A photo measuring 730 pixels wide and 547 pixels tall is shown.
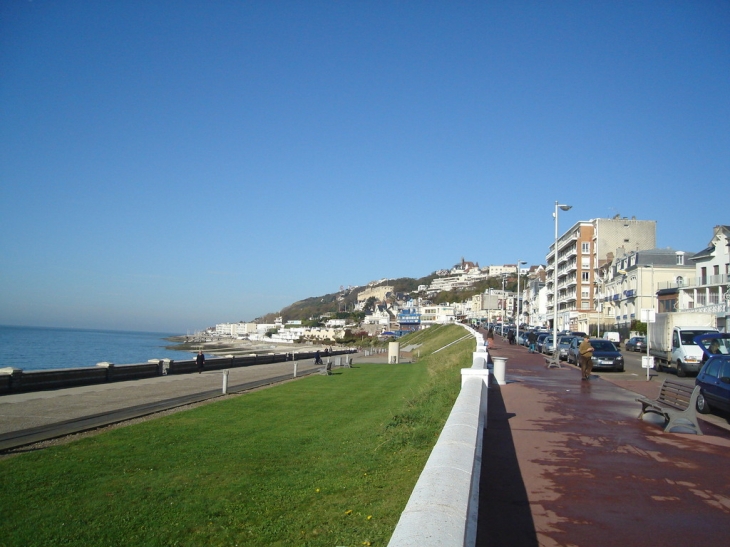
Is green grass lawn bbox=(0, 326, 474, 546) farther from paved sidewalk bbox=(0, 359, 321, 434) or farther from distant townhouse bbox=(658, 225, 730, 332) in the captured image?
distant townhouse bbox=(658, 225, 730, 332)

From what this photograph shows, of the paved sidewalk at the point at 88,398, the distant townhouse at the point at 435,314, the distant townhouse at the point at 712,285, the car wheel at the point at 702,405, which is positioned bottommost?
the paved sidewalk at the point at 88,398

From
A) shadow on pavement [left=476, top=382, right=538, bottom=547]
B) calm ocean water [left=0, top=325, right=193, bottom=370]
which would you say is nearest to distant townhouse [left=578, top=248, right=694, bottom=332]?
calm ocean water [left=0, top=325, right=193, bottom=370]

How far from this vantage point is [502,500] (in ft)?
21.6

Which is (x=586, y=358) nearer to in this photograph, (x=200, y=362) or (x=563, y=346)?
(x=563, y=346)

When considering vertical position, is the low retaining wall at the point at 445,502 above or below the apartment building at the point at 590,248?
below

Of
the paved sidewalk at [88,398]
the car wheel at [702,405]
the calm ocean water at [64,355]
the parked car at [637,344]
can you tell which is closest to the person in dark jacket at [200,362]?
the paved sidewalk at [88,398]

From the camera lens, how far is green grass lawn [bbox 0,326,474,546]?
690 cm

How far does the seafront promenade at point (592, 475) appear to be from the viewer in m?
5.70

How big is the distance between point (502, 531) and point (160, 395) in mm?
17439

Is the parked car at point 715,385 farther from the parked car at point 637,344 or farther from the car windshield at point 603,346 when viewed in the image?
the parked car at point 637,344

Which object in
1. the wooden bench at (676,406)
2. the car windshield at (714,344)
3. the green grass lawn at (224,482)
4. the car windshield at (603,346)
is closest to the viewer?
the green grass lawn at (224,482)

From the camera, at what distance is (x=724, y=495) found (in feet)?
22.6

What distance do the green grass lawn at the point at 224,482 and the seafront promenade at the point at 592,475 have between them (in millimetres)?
1183

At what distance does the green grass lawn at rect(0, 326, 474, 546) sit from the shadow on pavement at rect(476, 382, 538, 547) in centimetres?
93
